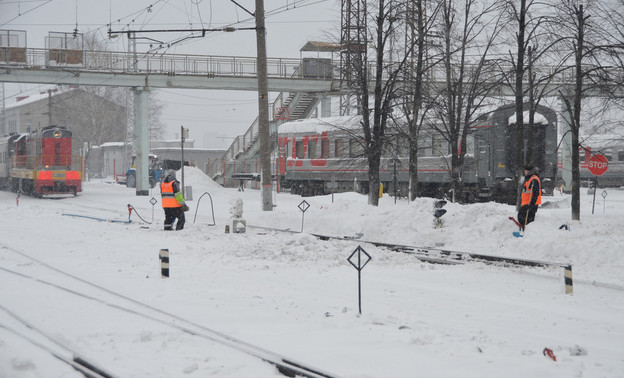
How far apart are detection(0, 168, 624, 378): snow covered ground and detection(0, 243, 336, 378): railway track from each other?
77 millimetres

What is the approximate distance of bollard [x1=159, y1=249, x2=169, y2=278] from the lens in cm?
1095

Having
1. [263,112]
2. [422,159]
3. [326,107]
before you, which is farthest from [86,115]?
[263,112]

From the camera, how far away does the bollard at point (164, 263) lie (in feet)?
35.9

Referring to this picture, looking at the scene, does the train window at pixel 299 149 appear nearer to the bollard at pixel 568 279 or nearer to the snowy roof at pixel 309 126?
the snowy roof at pixel 309 126

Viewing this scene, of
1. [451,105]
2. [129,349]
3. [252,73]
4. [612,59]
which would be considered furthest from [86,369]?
[252,73]

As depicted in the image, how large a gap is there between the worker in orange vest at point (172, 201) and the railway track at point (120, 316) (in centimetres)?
622

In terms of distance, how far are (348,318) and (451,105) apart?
14827mm

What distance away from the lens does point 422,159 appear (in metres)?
30.3

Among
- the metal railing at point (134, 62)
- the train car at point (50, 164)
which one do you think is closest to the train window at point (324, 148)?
the metal railing at point (134, 62)

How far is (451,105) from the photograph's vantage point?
21.6 meters

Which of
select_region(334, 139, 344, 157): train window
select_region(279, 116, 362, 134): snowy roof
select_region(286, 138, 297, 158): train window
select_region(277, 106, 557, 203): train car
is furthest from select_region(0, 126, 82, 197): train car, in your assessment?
select_region(334, 139, 344, 157): train window

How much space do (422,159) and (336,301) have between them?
2190 centimetres

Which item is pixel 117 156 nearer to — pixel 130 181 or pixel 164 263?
pixel 130 181

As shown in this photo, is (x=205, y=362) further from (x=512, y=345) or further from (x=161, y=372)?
(x=512, y=345)
